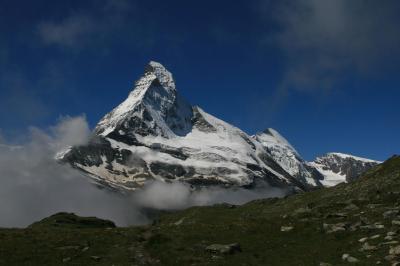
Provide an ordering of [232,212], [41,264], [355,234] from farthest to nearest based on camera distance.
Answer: [232,212] < [355,234] < [41,264]

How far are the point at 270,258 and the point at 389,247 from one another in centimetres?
929

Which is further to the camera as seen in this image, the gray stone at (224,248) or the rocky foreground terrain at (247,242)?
the gray stone at (224,248)

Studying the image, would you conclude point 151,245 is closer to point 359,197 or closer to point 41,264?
point 41,264

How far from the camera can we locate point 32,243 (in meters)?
50.8

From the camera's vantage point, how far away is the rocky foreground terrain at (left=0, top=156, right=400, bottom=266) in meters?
44.0

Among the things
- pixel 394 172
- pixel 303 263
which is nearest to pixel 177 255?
pixel 303 263

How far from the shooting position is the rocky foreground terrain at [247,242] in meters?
44.0

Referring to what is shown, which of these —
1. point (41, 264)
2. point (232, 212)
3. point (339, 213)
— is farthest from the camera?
point (232, 212)

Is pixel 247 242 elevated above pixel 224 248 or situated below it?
above

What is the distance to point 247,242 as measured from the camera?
164 ft

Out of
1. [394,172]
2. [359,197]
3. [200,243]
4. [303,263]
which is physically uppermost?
[394,172]

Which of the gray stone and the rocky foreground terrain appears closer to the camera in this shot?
the rocky foreground terrain

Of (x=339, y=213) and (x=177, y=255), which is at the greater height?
(x=339, y=213)

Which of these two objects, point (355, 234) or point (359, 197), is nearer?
point (355, 234)
